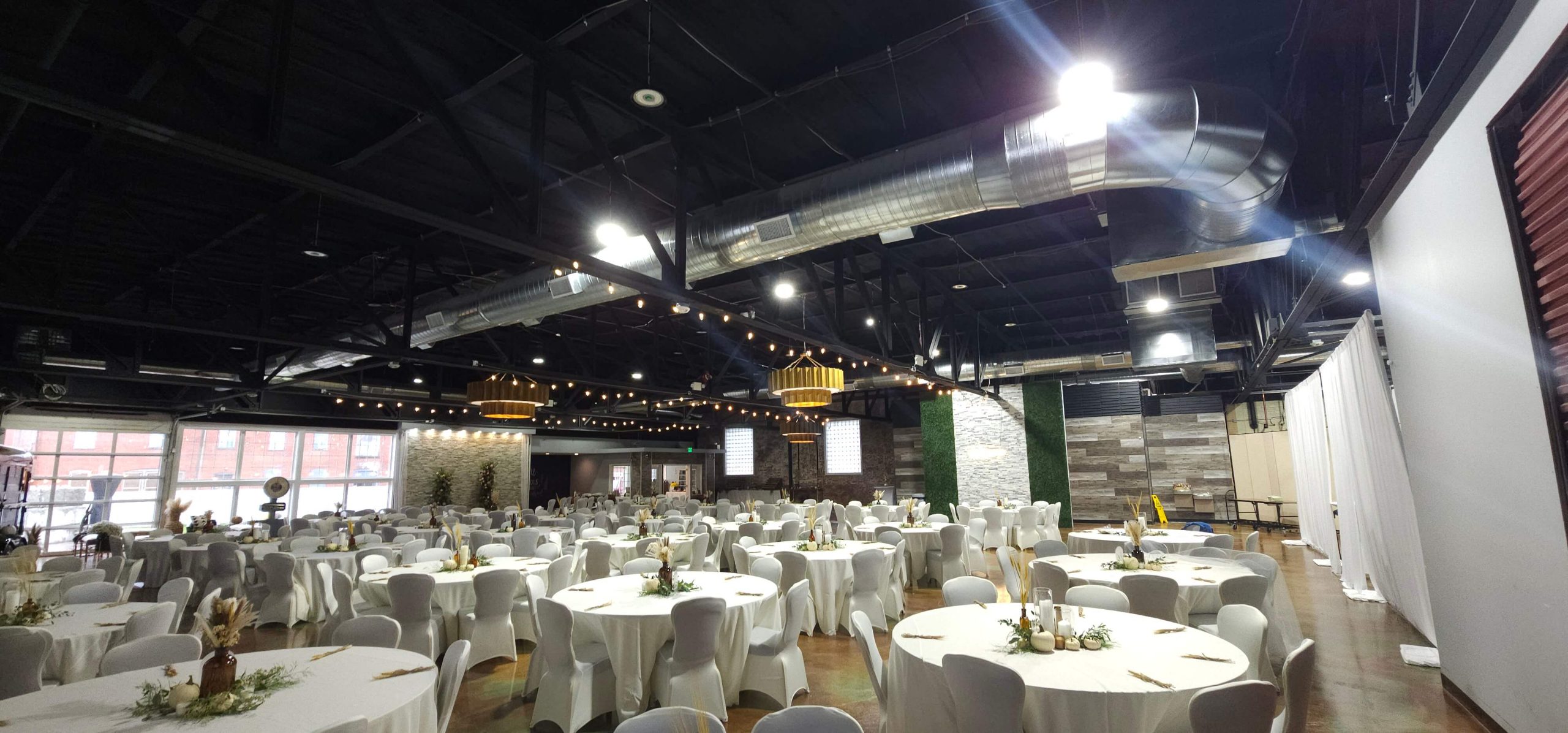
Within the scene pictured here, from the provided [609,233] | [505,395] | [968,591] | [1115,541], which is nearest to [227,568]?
[505,395]

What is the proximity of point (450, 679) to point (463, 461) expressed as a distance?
18.6 metres

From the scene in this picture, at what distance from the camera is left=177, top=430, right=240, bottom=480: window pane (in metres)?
16.0

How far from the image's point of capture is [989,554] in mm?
12984

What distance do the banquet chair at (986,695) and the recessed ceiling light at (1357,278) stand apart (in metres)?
5.85

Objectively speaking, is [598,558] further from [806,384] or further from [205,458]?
[205,458]

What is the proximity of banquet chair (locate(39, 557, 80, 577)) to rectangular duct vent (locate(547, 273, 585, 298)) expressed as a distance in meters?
5.47

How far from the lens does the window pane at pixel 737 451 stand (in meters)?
24.9

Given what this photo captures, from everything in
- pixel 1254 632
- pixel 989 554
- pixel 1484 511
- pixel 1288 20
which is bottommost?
pixel 989 554

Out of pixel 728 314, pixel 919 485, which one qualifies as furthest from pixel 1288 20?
pixel 919 485

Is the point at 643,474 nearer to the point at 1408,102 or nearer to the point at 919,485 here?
the point at 919,485

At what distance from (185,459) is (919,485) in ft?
65.6

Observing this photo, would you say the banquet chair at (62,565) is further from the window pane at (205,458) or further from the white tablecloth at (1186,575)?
the window pane at (205,458)

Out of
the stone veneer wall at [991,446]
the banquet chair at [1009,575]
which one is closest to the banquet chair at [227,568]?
the banquet chair at [1009,575]

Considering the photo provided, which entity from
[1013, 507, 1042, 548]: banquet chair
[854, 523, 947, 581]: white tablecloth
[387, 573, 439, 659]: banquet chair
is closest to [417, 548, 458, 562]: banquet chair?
[387, 573, 439, 659]: banquet chair
